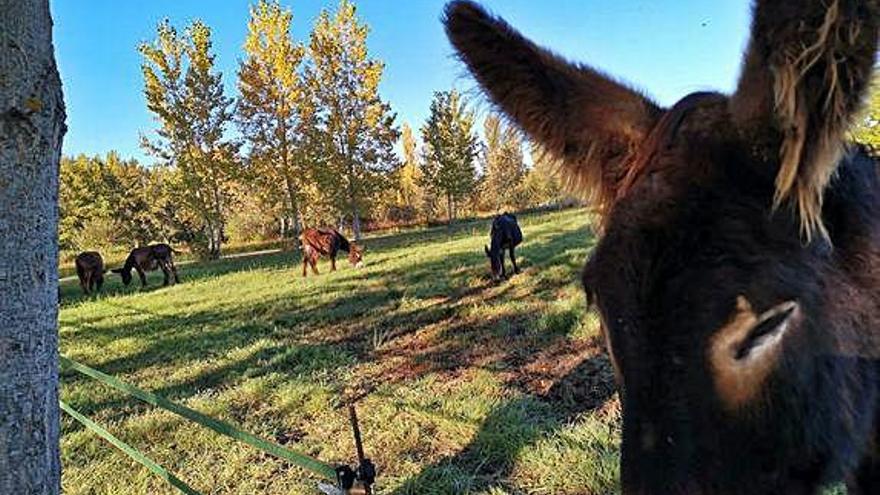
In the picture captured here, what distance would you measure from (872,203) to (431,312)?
8225 mm

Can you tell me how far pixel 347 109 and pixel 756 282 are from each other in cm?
3098

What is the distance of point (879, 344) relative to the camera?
1.15 metres

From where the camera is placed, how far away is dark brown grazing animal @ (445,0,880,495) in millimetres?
895

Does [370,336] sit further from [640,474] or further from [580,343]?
[640,474]

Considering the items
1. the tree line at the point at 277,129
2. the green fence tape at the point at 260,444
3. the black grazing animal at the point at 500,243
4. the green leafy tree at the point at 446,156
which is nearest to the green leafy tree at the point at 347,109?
the tree line at the point at 277,129

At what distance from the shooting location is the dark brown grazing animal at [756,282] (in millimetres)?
895

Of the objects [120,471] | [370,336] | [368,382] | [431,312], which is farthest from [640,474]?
[431,312]

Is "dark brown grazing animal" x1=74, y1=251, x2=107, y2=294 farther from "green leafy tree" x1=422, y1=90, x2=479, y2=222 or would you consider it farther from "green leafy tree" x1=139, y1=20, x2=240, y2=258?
"green leafy tree" x1=422, y1=90, x2=479, y2=222

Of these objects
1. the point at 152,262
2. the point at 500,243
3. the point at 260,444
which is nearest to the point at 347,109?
the point at 152,262

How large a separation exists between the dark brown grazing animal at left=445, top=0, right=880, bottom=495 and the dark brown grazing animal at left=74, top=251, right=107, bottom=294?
21281 mm

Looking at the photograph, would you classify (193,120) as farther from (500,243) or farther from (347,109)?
(500,243)

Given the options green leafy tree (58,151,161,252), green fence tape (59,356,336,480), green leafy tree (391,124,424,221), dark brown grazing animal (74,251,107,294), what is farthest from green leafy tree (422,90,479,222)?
green fence tape (59,356,336,480)

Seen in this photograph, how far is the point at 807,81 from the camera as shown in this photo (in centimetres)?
87

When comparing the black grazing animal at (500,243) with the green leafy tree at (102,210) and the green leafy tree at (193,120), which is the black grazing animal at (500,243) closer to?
the green leafy tree at (193,120)
